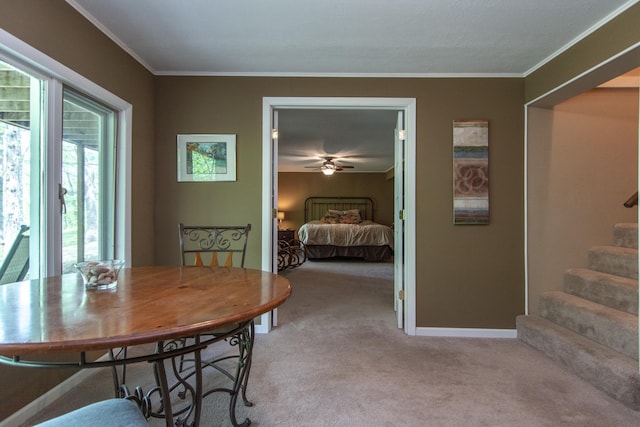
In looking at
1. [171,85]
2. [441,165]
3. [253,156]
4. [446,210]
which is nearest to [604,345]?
[446,210]

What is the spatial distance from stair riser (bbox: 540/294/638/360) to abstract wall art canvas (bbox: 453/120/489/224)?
84cm

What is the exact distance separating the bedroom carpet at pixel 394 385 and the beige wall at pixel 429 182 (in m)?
0.42

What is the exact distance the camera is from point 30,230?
1625mm

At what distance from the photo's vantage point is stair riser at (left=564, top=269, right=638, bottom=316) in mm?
2070

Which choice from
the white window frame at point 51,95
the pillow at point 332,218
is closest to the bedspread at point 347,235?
the pillow at point 332,218

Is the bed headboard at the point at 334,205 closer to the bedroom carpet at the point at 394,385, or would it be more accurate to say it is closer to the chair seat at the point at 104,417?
the bedroom carpet at the point at 394,385

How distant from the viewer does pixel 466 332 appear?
2602 mm

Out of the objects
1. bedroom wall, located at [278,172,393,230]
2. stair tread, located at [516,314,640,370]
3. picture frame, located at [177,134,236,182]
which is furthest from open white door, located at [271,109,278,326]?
bedroom wall, located at [278,172,393,230]

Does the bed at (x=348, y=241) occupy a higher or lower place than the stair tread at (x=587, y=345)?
higher

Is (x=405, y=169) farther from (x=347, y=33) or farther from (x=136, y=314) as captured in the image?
(x=136, y=314)

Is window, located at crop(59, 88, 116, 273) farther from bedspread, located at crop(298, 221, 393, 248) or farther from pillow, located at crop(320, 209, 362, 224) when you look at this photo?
pillow, located at crop(320, 209, 362, 224)

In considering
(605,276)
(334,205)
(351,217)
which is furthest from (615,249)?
(334,205)

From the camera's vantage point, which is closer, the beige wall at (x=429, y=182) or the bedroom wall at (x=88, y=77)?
the bedroom wall at (x=88, y=77)

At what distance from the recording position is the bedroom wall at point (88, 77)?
1.46 metres
